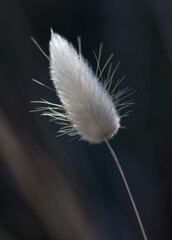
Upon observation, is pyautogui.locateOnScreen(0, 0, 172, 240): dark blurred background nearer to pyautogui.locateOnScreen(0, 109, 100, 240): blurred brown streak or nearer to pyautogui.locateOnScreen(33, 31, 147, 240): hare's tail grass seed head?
pyautogui.locateOnScreen(0, 109, 100, 240): blurred brown streak

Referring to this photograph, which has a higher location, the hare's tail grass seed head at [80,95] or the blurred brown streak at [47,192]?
the hare's tail grass seed head at [80,95]

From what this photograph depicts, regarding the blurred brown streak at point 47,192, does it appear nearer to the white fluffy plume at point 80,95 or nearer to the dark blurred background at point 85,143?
the dark blurred background at point 85,143

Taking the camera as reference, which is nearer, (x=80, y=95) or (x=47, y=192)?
(x=80, y=95)

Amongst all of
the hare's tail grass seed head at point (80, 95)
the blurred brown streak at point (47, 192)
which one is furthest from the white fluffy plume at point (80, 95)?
the blurred brown streak at point (47, 192)

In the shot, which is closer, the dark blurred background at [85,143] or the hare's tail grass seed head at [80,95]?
the hare's tail grass seed head at [80,95]

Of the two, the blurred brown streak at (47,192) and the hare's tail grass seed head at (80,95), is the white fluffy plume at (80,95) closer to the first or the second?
the hare's tail grass seed head at (80,95)

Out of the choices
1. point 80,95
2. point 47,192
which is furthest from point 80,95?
point 47,192

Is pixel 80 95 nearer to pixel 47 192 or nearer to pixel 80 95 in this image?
pixel 80 95

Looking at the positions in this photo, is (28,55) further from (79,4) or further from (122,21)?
(122,21)
